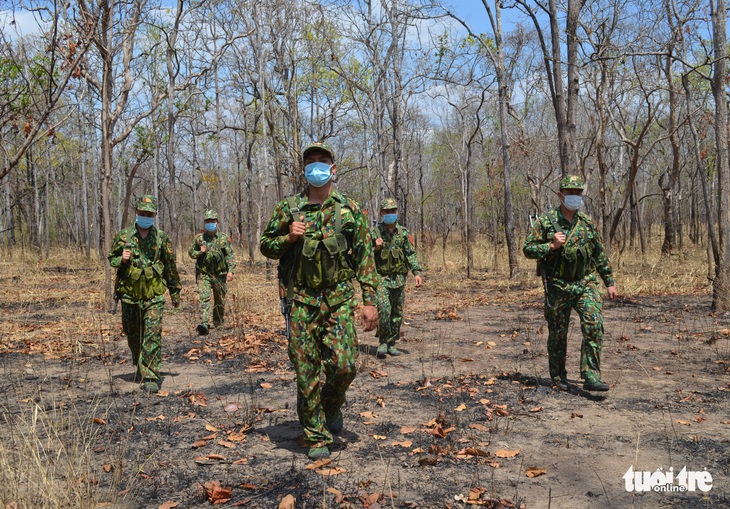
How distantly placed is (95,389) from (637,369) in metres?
6.06

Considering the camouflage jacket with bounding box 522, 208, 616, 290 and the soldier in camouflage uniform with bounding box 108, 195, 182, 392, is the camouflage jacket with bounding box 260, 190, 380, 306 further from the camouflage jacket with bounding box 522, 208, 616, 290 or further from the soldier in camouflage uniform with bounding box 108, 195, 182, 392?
A: the soldier in camouflage uniform with bounding box 108, 195, 182, 392

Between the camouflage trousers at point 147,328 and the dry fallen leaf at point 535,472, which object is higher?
the camouflage trousers at point 147,328

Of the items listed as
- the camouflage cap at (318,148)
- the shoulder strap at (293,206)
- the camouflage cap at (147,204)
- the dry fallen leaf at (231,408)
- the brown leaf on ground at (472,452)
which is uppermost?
the camouflage cap at (318,148)

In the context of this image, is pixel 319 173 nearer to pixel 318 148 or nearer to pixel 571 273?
pixel 318 148

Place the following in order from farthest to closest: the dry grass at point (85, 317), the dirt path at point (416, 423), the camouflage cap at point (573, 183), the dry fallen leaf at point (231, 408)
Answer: the camouflage cap at point (573, 183)
the dry fallen leaf at point (231, 408)
the dirt path at point (416, 423)
the dry grass at point (85, 317)

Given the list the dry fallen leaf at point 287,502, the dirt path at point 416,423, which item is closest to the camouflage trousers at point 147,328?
the dirt path at point 416,423

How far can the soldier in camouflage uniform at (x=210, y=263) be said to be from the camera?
31.9 feet

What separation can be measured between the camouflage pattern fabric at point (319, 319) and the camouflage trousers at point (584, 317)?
7.74 ft

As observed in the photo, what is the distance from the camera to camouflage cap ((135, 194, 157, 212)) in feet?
20.4

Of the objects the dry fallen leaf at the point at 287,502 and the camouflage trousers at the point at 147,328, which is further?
the camouflage trousers at the point at 147,328

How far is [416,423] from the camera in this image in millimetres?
5012

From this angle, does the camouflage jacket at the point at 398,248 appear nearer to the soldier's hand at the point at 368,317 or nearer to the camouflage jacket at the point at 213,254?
the camouflage jacket at the point at 213,254

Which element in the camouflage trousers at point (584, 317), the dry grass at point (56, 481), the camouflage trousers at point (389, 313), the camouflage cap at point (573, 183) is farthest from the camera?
the camouflage trousers at point (389, 313)

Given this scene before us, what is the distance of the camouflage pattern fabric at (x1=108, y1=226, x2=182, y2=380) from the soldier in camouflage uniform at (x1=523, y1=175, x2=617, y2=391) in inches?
152
